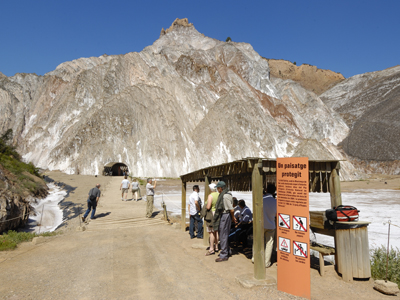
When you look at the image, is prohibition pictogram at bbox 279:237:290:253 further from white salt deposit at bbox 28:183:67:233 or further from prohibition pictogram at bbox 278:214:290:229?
white salt deposit at bbox 28:183:67:233

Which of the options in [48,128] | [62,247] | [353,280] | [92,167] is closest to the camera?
[353,280]

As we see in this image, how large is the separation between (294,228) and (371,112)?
285 feet

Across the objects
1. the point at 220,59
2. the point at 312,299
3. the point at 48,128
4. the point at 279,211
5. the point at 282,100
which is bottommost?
the point at 312,299

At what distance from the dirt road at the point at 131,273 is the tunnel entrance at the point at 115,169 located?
35040 millimetres

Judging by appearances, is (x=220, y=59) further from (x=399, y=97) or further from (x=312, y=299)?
(x=312, y=299)

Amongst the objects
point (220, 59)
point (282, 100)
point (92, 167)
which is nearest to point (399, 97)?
point (282, 100)

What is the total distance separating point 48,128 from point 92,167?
1721 centimetres

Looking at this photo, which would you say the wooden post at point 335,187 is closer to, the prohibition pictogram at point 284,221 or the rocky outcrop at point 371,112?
the prohibition pictogram at point 284,221

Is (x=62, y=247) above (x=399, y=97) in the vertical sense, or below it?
below

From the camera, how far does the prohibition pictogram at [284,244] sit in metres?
5.50

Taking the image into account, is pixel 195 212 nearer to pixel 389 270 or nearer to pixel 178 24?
pixel 389 270

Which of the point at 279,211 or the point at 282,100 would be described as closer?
the point at 279,211

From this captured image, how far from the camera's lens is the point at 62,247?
9.55 m

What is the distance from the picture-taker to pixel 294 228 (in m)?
5.40
